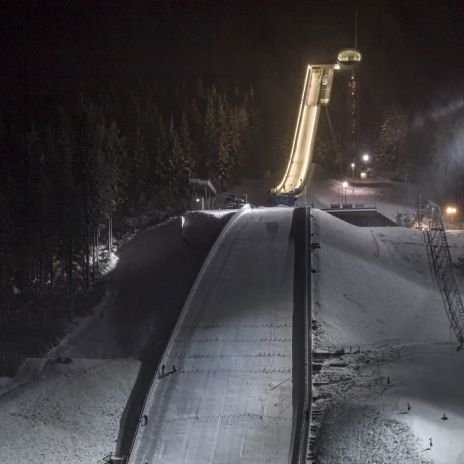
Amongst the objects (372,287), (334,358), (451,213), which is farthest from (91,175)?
(451,213)

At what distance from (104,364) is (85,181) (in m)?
15.5

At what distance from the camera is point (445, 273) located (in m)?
36.4

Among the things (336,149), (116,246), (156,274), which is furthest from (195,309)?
(336,149)

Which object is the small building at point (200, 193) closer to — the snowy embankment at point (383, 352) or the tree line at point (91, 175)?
the tree line at point (91, 175)

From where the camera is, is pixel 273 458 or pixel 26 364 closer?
pixel 273 458

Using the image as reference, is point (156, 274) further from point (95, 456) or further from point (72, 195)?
point (95, 456)

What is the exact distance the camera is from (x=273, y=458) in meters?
20.8

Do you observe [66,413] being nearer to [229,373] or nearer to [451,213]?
[229,373]

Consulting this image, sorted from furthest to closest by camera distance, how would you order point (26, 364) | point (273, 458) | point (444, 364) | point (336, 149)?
point (336, 149) < point (26, 364) < point (444, 364) < point (273, 458)

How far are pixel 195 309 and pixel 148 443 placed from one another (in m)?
9.30

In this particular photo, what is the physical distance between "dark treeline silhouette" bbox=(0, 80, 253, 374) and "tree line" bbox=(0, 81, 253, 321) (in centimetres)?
5

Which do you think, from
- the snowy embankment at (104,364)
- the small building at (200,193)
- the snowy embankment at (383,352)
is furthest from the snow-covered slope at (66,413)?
the small building at (200,193)

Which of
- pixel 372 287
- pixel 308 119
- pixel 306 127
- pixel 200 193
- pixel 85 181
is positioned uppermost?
pixel 308 119

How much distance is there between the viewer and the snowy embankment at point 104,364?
877 inches
